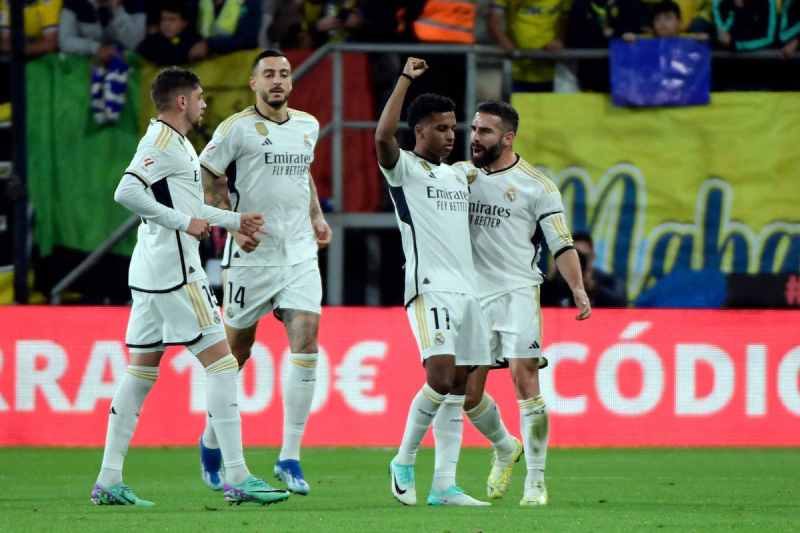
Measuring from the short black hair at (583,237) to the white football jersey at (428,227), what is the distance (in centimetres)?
769

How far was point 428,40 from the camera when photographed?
682 inches

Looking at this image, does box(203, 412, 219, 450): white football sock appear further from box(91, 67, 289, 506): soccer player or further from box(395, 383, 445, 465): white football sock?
box(395, 383, 445, 465): white football sock

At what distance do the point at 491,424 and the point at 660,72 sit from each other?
7.99m

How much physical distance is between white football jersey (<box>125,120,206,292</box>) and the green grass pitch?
1.17m

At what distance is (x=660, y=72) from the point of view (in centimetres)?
1762

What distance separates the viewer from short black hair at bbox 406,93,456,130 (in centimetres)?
948

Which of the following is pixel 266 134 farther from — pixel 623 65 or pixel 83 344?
pixel 623 65

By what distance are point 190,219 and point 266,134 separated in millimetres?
1351

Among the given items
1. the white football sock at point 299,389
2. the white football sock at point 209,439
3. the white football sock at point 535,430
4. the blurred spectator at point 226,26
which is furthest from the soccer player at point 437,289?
the blurred spectator at point 226,26

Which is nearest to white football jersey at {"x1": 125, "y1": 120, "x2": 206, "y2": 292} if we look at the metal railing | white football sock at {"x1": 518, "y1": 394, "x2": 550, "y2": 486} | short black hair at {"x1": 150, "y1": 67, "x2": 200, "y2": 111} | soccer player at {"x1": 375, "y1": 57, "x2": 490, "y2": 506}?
short black hair at {"x1": 150, "y1": 67, "x2": 200, "y2": 111}

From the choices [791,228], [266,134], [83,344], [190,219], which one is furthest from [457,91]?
[190,219]

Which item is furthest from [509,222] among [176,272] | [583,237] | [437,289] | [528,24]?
[528,24]

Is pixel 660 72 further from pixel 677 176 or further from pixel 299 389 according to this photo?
pixel 299 389

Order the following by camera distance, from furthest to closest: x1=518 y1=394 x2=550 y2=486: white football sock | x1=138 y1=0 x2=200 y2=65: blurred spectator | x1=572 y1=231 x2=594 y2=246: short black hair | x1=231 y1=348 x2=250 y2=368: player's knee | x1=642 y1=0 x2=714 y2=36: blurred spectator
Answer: x1=642 y1=0 x2=714 y2=36: blurred spectator, x1=138 y1=0 x2=200 y2=65: blurred spectator, x1=572 y1=231 x2=594 y2=246: short black hair, x1=231 y1=348 x2=250 y2=368: player's knee, x1=518 y1=394 x2=550 y2=486: white football sock
